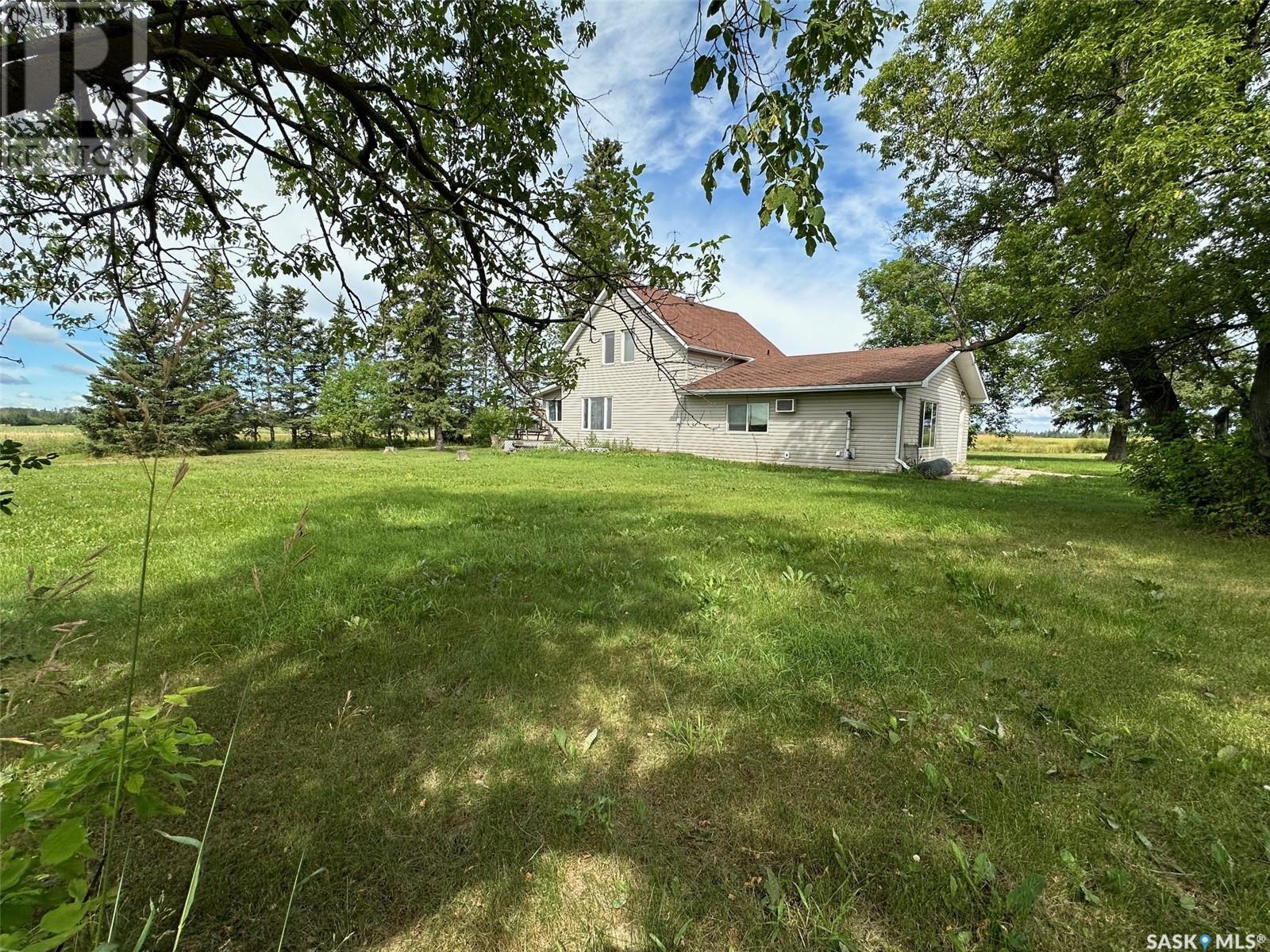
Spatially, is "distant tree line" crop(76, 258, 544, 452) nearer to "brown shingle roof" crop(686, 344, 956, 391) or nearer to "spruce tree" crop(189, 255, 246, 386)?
"spruce tree" crop(189, 255, 246, 386)

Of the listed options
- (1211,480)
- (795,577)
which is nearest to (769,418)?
(1211,480)

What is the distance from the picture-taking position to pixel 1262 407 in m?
6.71

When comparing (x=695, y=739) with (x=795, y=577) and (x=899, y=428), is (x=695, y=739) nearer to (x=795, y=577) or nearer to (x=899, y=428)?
(x=795, y=577)

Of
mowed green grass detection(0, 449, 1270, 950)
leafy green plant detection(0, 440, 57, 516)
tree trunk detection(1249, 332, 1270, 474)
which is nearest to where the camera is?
mowed green grass detection(0, 449, 1270, 950)

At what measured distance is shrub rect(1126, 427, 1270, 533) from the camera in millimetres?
6723

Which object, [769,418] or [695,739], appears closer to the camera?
[695,739]

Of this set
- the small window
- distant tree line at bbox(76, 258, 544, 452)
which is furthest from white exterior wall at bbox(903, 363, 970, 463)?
distant tree line at bbox(76, 258, 544, 452)

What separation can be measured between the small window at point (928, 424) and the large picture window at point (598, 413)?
11807 millimetres

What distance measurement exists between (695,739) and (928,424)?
16.9 metres

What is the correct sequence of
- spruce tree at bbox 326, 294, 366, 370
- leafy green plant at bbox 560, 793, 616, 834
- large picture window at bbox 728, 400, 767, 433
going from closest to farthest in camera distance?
leafy green plant at bbox 560, 793, 616, 834, spruce tree at bbox 326, 294, 366, 370, large picture window at bbox 728, 400, 767, 433

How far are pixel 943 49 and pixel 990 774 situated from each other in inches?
648

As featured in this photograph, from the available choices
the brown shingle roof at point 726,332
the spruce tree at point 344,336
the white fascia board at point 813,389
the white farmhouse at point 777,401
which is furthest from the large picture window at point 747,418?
the spruce tree at point 344,336

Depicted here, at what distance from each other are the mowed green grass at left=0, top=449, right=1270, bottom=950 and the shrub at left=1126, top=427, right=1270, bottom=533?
189cm

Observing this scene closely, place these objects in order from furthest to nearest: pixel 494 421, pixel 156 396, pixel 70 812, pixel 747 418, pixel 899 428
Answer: pixel 747 418 < pixel 899 428 < pixel 494 421 < pixel 156 396 < pixel 70 812
